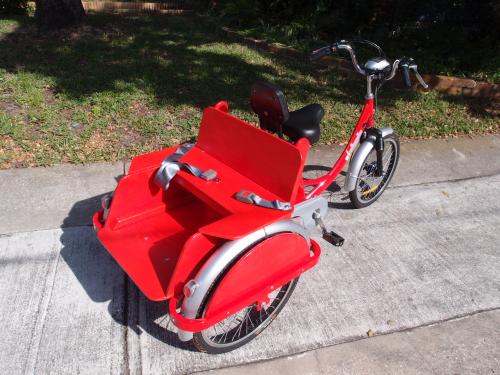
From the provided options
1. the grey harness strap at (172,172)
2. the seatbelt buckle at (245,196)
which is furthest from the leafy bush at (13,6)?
the seatbelt buckle at (245,196)

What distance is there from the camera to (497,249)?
11.1 feet

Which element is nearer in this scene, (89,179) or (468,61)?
(89,179)

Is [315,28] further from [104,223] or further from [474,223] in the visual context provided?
[104,223]

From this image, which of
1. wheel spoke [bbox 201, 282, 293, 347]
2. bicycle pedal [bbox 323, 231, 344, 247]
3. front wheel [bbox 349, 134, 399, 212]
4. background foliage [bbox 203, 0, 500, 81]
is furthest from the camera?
background foliage [bbox 203, 0, 500, 81]

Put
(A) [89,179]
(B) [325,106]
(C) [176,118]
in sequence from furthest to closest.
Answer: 1. (B) [325,106]
2. (C) [176,118]
3. (A) [89,179]

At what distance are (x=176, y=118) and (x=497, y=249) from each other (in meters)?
3.35

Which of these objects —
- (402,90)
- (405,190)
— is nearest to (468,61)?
(402,90)

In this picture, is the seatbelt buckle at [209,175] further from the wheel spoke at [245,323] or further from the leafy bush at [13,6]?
the leafy bush at [13,6]

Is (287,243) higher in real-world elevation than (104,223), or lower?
higher

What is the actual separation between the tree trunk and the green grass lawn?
0.66ft

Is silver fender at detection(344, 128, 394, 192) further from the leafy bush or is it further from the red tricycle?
the leafy bush

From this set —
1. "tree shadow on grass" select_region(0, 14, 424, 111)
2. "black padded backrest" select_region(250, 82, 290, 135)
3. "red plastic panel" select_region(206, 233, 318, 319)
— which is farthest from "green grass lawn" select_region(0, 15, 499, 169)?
"red plastic panel" select_region(206, 233, 318, 319)

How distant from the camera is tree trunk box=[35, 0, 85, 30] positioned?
668 centimetres

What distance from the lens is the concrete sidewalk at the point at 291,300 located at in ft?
8.08
